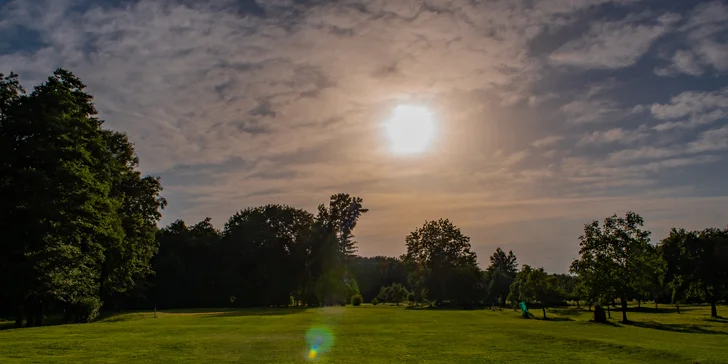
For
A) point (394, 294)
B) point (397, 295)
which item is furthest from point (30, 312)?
point (394, 294)

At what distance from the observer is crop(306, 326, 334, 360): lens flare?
2620cm

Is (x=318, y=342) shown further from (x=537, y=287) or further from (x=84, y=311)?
(x=537, y=287)

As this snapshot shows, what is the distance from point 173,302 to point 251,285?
1576 cm

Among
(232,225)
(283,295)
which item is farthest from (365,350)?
(232,225)

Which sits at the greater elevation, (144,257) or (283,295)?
(144,257)

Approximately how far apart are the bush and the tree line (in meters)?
0.15

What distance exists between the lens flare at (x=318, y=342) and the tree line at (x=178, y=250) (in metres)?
23.8

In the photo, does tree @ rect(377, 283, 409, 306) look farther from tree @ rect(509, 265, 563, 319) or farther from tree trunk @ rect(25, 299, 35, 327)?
tree trunk @ rect(25, 299, 35, 327)

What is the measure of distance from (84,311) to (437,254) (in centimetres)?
8234

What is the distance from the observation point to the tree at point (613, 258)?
5939 cm

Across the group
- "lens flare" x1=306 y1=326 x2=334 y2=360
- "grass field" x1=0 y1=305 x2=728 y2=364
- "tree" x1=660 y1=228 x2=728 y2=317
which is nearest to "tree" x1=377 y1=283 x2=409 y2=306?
"tree" x1=660 y1=228 x2=728 y2=317

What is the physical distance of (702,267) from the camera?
77.2 m

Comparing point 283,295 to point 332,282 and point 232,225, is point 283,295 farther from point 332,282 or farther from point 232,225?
point 232,225

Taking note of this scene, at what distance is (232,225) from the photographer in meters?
116
